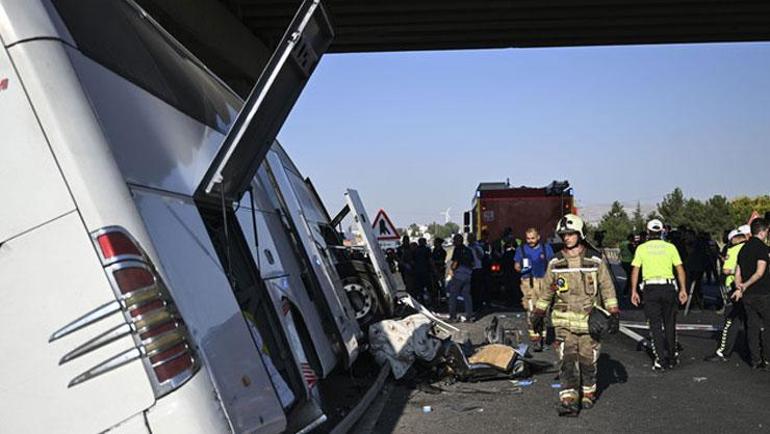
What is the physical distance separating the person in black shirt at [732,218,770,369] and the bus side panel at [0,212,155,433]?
8697 mm

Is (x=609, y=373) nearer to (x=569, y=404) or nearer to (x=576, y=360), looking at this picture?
(x=576, y=360)

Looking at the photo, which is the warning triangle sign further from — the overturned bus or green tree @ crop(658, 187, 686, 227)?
green tree @ crop(658, 187, 686, 227)

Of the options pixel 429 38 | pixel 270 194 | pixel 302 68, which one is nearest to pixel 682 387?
pixel 270 194

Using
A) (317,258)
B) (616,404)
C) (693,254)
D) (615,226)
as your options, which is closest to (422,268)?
(693,254)

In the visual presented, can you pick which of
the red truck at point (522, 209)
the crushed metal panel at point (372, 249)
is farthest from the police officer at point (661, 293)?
the red truck at point (522, 209)

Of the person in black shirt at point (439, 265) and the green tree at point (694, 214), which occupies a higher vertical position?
the person in black shirt at point (439, 265)

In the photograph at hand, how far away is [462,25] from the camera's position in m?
16.1

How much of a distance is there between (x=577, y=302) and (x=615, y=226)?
62033mm

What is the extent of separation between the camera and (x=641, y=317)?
16000 millimetres

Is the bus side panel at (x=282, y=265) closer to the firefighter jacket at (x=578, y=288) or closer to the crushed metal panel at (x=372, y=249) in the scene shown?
the firefighter jacket at (x=578, y=288)

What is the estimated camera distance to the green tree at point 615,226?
2484 inches

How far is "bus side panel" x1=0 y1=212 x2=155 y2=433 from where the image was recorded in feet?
9.02

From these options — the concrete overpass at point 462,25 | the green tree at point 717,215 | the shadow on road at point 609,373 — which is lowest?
the green tree at point 717,215

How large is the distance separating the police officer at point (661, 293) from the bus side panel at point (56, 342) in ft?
26.4
